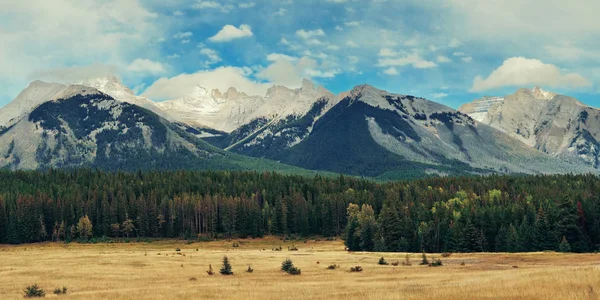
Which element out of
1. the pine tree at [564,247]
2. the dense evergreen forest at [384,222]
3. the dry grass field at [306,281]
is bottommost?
the pine tree at [564,247]

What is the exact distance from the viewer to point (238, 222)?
195125 mm

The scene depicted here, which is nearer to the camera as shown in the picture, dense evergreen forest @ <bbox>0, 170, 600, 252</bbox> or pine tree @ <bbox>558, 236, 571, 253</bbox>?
pine tree @ <bbox>558, 236, 571, 253</bbox>

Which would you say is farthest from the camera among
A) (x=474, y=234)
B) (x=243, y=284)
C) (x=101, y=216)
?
(x=101, y=216)

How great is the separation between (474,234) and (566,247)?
2251 cm

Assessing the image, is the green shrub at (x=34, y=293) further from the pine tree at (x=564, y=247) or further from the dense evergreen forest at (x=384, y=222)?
the dense evergreen forest at (x=384, y=222)

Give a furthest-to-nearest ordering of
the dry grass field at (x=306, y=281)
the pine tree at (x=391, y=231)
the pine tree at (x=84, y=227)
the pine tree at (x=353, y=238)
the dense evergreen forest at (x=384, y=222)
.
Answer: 1. the pine tree at (x=84, y=227)
2. the pine tree at (x=353, y=238)
3. the pine tree at (x=391, y=231)
4. the dense evergreen forest at (x=384, y=222)
5. the dry grass field at (x=306, y=281)

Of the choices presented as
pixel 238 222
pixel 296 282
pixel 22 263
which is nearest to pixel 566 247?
pixel 296 282

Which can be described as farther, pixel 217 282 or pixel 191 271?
pixel 191 271

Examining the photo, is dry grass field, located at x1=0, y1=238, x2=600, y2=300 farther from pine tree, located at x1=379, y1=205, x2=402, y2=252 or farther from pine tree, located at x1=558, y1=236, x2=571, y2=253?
pine tree, located at x1=379, y1=205, x2=402, y2=252

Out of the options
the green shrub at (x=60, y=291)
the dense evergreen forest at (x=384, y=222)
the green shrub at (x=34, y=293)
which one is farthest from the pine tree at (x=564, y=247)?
the green shrub at (x=34, y=293)

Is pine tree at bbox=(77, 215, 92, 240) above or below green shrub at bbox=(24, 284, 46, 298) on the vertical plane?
above

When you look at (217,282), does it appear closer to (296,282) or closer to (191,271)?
(296,282)

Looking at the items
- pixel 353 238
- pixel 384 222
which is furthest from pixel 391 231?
pixel 353 238

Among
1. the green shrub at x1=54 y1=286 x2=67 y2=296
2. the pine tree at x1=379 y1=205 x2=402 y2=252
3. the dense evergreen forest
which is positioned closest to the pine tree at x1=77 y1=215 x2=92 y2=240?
the dense evergreen forest
